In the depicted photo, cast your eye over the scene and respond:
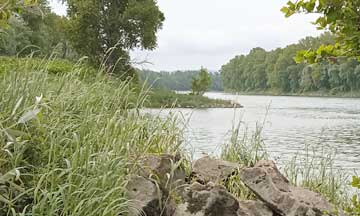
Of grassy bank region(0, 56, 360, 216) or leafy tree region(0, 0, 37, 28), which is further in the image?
grassy bank region(0, 56, 360, 216)

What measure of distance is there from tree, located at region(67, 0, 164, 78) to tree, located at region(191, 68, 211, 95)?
11.3 metres

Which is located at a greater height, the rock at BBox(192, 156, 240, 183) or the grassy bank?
the grassy bank

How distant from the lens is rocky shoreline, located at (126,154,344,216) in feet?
10.8

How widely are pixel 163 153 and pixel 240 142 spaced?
1.45 m

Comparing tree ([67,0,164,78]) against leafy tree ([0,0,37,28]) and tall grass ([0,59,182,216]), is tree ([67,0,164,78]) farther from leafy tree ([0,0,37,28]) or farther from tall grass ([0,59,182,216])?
leafy tree ([0,0,37,28])

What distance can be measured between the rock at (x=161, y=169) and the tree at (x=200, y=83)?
32569 mm

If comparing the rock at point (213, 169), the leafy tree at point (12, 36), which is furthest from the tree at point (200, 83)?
the rock at point (213, 169)

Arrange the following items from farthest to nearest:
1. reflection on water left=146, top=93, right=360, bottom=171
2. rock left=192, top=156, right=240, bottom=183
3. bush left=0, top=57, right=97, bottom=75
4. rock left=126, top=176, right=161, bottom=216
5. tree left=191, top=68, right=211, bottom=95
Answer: tree left=191, top=68, right=211, bottom=95 → reflection on water left=146, top=93, right=360, bottom=171 → rock left=192, top=156, right=240, bottom=183 → bush left=0, top=57, right=97, bottom=75 → rock left=126, top=176, right=161, bottom=216

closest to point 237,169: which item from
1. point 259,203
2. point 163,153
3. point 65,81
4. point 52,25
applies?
point 259,203

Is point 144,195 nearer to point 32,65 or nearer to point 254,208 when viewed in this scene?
point 254,208

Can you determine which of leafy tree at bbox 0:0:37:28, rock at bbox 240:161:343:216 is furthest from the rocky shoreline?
leafy tree at bbox 0:0:37:28

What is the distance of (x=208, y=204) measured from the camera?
3490 millimetres

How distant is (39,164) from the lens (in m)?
2.92

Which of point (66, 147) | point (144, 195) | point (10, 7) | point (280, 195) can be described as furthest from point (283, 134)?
point (10, 7)
